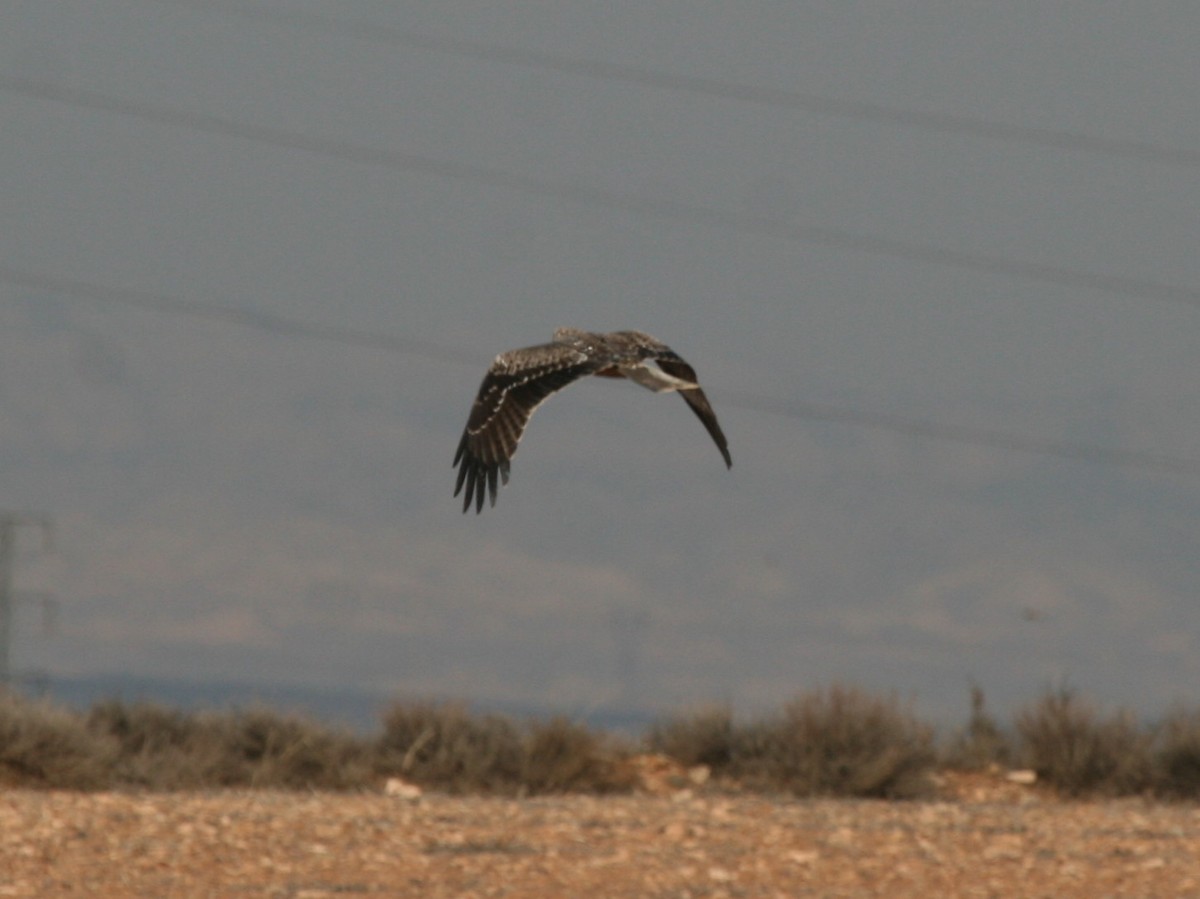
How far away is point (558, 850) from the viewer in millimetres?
13680

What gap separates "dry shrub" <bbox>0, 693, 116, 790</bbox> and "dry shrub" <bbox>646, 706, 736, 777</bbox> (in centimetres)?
527

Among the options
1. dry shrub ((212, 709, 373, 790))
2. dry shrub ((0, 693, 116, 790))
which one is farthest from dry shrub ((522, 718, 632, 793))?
dry shrub ((0, 693, 116, 790))

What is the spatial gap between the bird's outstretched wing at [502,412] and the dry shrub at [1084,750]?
9651mm

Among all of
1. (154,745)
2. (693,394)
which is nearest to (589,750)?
(154,745)

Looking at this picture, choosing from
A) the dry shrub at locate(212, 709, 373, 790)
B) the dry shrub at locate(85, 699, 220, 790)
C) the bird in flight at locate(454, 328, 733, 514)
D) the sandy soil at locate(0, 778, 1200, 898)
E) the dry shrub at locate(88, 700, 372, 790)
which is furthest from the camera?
the dry shrub at locate(212, 709, 373, 790)

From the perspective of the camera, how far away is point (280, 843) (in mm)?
13773

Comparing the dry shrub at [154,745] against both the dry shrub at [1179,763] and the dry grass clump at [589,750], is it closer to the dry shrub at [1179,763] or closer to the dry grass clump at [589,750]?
the dry grass clump at [589,750]

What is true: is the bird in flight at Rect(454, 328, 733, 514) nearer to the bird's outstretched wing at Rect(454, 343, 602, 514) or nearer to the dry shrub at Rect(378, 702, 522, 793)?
the bird's outstretched wing at Rect(454, 343, 602, 514)

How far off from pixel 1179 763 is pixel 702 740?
4545mm

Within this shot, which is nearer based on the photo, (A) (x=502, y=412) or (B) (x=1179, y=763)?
(A) (x=502, y=412)

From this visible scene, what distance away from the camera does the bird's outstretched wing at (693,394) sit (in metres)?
11.7

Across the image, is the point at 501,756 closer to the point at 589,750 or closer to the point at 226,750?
the point at 589,750

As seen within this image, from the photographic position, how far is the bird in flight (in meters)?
11.6

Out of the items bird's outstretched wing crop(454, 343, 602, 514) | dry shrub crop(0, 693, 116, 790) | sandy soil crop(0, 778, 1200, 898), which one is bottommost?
sandy soil crop(0, 778, 1200, 898)
